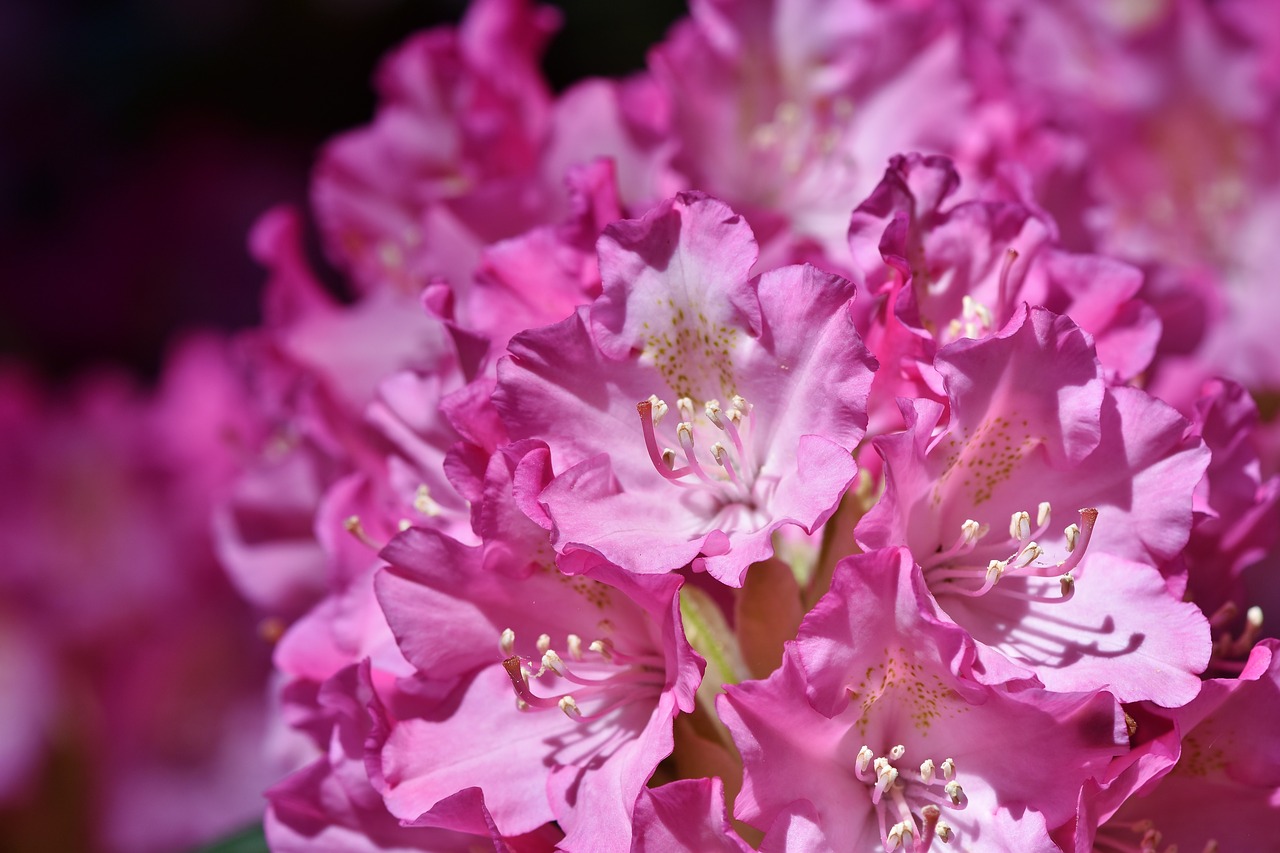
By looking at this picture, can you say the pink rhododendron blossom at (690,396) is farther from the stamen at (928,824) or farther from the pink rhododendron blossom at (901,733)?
the stamen at (928,824)

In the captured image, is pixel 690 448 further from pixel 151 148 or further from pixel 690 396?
pixel 151 148

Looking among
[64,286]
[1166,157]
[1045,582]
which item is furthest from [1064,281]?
[64,286]

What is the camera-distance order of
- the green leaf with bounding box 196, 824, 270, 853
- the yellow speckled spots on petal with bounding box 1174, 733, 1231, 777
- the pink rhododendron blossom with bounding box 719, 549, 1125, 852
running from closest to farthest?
the pink rhododendron blossom with bounding box 719, 549, 1125, 852
the yellow speckled spots on petal with bounding box 1174, 733, 1231, 777
the green leaf with bounding box 196, 824, 270, 853

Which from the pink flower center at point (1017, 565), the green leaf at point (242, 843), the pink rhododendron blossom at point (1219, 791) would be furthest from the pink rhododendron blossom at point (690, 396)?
the green leaf at point (242, 843)

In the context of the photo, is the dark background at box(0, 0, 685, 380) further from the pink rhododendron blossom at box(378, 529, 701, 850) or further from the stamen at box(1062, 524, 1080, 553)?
the stamen at box(1062, 524, 1080, 553)

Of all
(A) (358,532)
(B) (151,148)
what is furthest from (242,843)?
(B) (151,148)

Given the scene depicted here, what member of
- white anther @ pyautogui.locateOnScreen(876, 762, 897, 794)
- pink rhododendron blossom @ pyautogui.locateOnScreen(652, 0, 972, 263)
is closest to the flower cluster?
white anther @ pyautogui.locateOnScreen(876, 762, 897, 794)
